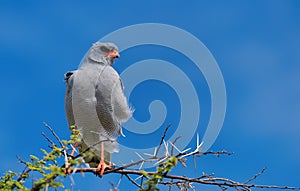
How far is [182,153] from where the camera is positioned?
3.61 meters

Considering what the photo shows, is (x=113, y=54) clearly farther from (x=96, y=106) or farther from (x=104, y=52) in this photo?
(x=96, y=106)

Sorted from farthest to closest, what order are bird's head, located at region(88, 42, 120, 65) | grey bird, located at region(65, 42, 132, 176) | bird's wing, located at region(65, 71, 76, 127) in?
bird's head, located at region(88, 42, 120, 65)
bird's wing, located at region(65, 71, 76, 127)
grey bird, located at region(65, 42, 132, 176)

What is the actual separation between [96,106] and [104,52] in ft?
2.76

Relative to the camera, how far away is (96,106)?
17.6 feet

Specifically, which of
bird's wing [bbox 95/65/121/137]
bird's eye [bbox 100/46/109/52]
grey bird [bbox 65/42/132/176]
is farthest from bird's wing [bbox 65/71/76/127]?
bird's eye [bbox 100/46/109/52]

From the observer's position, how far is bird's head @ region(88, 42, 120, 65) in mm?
5828

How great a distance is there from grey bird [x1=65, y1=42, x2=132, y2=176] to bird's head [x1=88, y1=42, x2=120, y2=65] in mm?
160

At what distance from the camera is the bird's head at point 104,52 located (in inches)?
229

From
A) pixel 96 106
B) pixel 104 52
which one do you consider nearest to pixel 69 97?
pixel 96 106

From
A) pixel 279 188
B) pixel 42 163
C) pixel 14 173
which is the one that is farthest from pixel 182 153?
pixel 14 173

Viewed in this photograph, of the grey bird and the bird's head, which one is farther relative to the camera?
the bird's head

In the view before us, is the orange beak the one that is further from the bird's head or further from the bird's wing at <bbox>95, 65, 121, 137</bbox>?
the bird's wing at <bbox>95, 65, 121, 137</bbox>

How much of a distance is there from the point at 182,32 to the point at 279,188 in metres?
2.09

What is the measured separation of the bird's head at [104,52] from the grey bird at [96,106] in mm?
160
